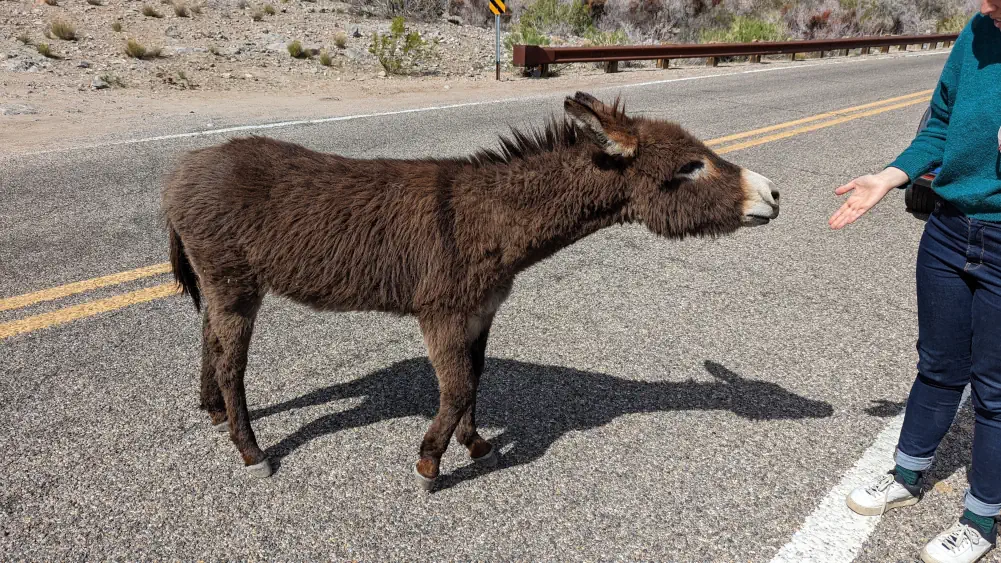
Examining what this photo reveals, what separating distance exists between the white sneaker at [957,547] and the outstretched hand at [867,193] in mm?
1280

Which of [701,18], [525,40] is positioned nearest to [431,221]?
[525,40]

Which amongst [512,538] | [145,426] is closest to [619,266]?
[512,538]

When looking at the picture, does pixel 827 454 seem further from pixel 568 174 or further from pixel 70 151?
pixel 70 151

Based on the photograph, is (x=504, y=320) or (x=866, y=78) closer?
(x=504, y=320)

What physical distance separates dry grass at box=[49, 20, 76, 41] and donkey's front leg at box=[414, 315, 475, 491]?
1694cm

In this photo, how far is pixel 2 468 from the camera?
2982 mm

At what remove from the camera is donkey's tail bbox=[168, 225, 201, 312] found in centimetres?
319

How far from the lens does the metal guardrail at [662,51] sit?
16219 millimetres

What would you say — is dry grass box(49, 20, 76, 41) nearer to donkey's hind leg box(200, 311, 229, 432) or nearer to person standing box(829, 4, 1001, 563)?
donkey's hind leg box(200, 311, 229, 432)

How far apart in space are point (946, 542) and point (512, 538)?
5.52ft

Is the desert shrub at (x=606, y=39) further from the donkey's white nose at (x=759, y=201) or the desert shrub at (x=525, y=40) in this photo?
the donkey's white nose at (x=759, y=201)

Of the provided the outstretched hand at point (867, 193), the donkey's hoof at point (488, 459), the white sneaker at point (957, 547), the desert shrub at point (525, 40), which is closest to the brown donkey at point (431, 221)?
the donkey's hoof at point (488, 459)

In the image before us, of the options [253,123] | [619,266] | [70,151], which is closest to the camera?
[619,266]

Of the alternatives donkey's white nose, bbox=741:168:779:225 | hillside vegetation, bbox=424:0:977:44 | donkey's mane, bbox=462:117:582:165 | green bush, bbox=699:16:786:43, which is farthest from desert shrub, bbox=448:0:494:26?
donkey's white nose, bbox=741:168:779:225
